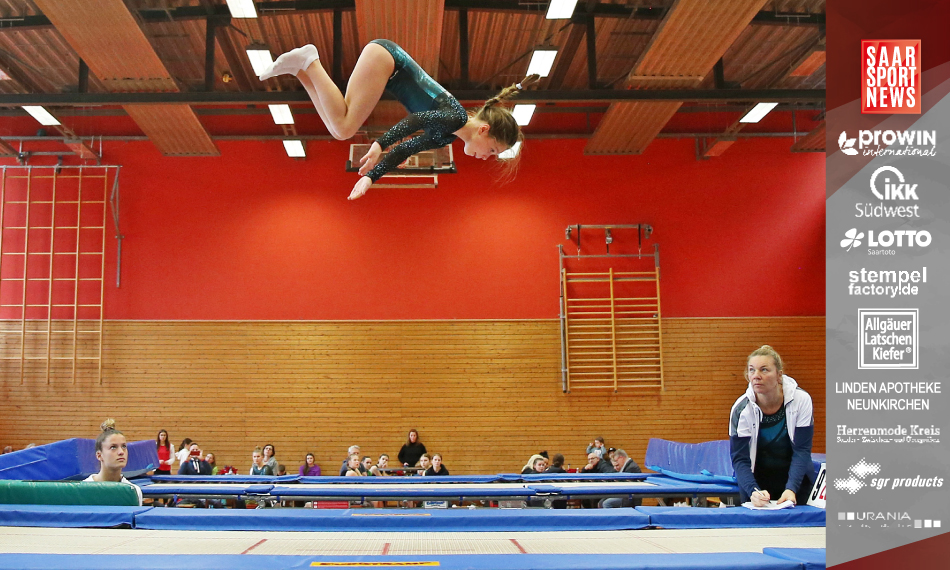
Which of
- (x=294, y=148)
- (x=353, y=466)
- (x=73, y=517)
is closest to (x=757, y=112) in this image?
(x=294, y=148)

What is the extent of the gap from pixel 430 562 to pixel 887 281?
11.5 feet

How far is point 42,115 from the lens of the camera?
10203mm

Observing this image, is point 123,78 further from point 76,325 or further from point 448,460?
point 448,460

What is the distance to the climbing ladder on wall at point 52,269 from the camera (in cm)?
1110

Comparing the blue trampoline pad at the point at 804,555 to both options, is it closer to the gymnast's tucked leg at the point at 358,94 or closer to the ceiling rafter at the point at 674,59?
the gymnast's tucked leg at the point at 358,94

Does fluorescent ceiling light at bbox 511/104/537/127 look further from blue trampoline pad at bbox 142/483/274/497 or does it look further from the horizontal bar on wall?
blue trampoline pad at bbox 142/483/274/497

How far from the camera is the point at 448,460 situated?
36.2 feet

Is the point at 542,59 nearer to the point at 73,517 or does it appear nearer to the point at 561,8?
the point at 561,8

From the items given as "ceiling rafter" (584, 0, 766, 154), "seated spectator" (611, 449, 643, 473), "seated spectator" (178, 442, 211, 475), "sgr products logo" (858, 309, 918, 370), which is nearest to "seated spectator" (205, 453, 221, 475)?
"seated spectator" (178, 442, 211, 475)

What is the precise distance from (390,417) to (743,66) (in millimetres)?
7803

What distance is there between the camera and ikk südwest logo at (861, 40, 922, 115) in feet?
15.6

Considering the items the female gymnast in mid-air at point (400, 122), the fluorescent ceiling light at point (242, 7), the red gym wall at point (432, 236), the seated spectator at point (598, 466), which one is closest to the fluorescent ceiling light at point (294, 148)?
the red gym wall at point (432, 236)

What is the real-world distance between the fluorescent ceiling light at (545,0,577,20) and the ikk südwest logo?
346 cm

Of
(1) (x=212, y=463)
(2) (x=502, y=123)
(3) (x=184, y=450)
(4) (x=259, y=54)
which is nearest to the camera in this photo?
(2) (x=502, y=123)
